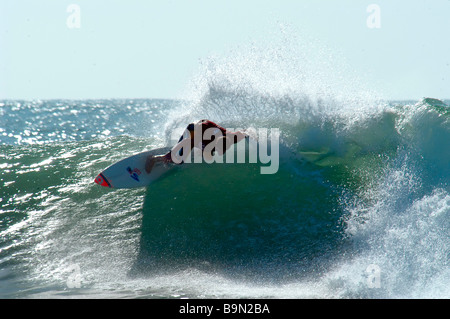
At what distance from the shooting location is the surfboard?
7.26 m

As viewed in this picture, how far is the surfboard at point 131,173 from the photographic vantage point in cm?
726

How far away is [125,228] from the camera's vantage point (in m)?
6.36

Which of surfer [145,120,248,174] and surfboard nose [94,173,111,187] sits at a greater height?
surfer [145,120,248,174]

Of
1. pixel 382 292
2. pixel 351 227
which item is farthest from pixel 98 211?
pixel 382 292

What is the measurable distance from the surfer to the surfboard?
9cm

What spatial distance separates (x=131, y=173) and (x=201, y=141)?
131 centimetres

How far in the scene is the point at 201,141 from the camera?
7.23 metres

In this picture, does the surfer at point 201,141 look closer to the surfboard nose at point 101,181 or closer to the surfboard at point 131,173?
the surfboard at point 131,173

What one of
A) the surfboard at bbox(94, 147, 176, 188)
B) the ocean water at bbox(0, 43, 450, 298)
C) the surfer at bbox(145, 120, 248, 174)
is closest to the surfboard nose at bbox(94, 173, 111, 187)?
the surfboard at bbox(94, 147, 176, 188)

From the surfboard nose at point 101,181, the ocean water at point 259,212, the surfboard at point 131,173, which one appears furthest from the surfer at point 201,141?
the surfboard nose at point 101,181

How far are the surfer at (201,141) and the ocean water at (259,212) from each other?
12.6 inches

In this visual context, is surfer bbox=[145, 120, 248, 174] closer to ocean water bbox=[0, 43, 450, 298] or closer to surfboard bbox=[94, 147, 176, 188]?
surfboard bbox=[94, 147, 176, 188]
